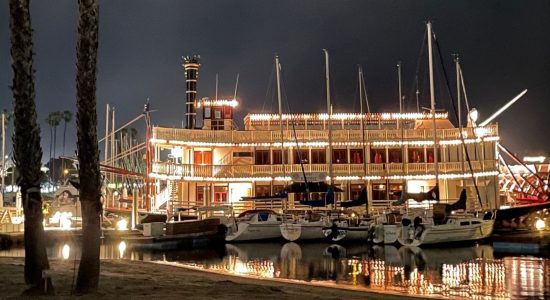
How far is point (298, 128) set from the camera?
175ft

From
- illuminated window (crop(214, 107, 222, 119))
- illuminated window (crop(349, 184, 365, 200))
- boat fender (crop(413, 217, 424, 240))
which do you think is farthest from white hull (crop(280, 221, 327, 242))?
illuminated window (crop(214, 107, 222, 119))

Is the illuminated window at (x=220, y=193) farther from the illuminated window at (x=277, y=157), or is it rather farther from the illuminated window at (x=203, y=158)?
the illuminated window at (x=277, y=157)

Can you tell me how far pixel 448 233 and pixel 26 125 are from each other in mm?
30036

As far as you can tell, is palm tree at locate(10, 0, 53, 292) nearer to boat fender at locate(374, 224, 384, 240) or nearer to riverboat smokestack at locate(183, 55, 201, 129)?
boat fender at locate(374, 224, 384, 240)

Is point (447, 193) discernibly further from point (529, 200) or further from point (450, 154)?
point (529, 200)

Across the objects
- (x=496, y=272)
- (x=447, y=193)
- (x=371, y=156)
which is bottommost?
(x=496, y=272)

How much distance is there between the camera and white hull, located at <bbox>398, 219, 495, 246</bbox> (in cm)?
3566

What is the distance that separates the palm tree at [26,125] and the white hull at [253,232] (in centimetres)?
2622

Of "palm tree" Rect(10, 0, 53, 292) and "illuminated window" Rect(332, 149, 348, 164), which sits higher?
"illuminated window" Rect(332, 149, 348, 164)

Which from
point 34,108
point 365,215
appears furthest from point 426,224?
point 34,108

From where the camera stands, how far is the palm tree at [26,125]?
38.5 ft

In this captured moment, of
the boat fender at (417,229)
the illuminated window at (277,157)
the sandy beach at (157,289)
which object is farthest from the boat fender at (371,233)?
the sandy beach at (157,289)

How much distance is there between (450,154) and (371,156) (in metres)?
7.03

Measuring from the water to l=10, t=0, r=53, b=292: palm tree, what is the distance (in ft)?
36.0
